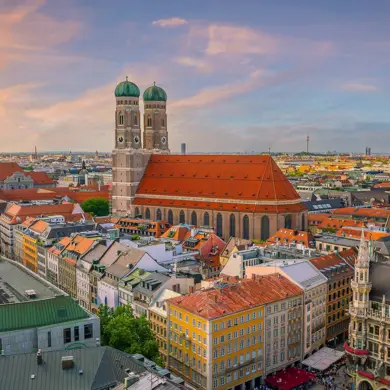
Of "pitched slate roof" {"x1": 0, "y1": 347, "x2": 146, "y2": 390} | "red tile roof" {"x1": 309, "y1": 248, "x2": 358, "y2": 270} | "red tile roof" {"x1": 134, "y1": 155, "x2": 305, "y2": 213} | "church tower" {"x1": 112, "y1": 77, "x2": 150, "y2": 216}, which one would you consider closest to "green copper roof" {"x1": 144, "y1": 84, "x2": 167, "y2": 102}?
"church tower" {"x1": 112, "y1": 77, "x2": 150, "y2": 216}

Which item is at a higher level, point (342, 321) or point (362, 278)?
point (362, 278)

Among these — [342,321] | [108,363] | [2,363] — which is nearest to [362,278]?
[342,321]

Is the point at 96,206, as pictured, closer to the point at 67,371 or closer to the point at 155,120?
the point at 155,120

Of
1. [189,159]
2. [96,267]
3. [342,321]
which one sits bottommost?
[342,321]

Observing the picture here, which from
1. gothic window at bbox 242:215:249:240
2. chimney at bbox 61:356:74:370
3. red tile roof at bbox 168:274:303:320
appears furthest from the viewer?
gothic window at bbox 242:215:249:240

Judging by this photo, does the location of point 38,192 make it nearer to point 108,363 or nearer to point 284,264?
point 284,264

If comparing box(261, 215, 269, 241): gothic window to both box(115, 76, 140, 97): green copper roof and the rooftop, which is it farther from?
the rooftop
